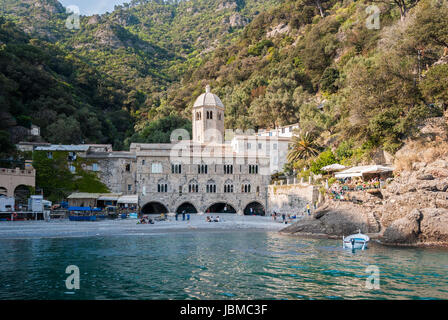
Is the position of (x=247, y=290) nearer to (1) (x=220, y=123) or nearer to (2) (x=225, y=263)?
(2) (x=225, y=263)

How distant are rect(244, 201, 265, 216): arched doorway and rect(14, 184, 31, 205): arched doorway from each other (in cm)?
2372

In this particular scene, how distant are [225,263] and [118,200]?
76.3 ft

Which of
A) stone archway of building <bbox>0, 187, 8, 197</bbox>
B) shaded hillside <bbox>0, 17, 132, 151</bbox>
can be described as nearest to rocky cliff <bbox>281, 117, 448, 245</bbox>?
stone archway of building <bbox>0, 187, 8, 197</bbox>

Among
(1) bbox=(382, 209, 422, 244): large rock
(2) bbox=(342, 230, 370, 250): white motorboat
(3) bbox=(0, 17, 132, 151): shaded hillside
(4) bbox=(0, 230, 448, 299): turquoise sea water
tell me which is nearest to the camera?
(4) bbox=(0, 230, 448, 299): turquoise sea water

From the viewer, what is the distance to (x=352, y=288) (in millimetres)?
12156

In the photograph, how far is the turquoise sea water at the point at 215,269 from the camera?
37.9 feet

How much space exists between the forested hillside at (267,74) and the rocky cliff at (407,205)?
1939 millimetres

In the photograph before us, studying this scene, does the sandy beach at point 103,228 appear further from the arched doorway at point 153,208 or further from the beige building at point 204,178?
the arched doorway at point 153,208

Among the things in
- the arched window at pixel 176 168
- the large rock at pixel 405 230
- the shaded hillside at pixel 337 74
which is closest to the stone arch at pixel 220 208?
the arched window at pixel 176 168

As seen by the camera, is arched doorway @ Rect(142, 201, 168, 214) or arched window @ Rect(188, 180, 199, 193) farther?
arched doorway @ Rect(142, 201, 168, 214)

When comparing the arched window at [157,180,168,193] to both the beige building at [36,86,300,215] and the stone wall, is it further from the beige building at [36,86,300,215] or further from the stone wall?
the stone wall

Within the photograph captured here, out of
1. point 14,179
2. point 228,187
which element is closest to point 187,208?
point 228,187

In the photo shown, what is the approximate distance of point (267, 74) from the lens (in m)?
69.8

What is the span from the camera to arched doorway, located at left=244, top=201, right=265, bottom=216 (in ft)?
141
